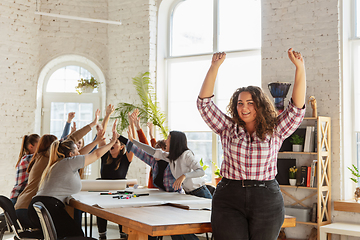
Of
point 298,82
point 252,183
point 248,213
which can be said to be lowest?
point 248,213

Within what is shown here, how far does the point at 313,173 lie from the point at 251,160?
2933 millimetres

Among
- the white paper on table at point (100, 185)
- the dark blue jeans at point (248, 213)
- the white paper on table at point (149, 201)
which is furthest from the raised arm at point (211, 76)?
the white paper on table at point (100, 185)

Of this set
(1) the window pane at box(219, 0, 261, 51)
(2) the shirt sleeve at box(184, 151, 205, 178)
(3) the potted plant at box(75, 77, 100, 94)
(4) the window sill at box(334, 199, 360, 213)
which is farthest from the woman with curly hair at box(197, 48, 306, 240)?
(3) the potted plant at box(75, 77, 100, 94)

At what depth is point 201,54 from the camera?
6.47 m

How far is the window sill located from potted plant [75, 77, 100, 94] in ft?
14.2

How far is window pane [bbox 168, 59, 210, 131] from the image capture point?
21.4ft

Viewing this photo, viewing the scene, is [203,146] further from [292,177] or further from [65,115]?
[65,115]

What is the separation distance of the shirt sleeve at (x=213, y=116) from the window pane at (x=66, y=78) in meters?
5.25

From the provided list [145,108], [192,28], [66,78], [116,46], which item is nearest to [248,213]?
[145,108]

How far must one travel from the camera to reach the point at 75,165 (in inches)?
139

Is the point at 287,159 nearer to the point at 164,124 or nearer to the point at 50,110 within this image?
the point at 164,124

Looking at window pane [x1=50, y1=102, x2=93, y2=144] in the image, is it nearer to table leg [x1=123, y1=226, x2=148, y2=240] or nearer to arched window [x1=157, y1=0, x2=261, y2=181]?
arched window [x1=157, y1=0, x2=261, y2=181]

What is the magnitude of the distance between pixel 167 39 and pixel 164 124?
4.89 ft

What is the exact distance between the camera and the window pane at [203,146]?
6.30m
